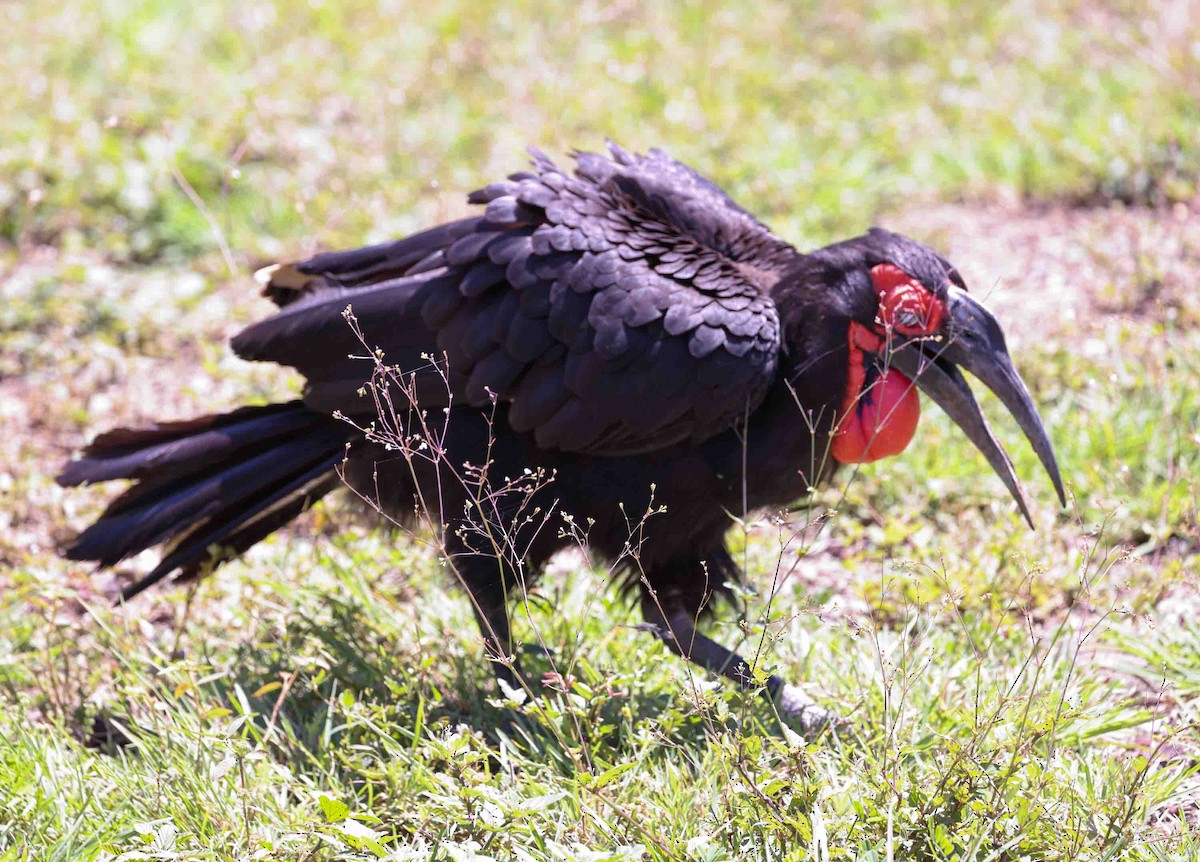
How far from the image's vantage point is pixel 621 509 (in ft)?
10.1

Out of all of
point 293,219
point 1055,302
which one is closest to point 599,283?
point 1055,302

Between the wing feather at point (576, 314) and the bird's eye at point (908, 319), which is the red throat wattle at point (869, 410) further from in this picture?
the wing feather at point (576, 314)

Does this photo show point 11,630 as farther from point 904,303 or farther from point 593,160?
point 904,303

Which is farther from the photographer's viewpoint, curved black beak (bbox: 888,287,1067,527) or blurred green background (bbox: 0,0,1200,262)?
blurred green background (bbox: 0,0,1200,262)

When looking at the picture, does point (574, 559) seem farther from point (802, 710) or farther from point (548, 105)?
point (548, 105)

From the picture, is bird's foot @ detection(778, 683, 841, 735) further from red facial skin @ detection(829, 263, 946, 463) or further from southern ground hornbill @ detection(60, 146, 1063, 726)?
red facial skin @ detection(829, 263, 946, 463)

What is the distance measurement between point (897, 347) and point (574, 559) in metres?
1.32

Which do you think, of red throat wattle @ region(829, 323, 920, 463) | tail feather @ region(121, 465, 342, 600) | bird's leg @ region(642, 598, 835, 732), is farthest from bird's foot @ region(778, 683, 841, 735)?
tail feather @ region(121, 465, 342, 600)

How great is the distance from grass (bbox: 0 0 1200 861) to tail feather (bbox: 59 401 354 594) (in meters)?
0.21

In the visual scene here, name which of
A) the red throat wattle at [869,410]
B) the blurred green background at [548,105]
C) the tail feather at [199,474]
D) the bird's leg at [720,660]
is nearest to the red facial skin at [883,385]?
the red throat wattle at [869,410]

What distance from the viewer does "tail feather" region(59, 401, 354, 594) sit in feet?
11.0

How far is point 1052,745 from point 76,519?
2.85 metres

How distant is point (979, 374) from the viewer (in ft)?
10.1

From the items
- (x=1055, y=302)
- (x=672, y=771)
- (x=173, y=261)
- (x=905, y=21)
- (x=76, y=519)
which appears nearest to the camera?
(x=672, y=771)
